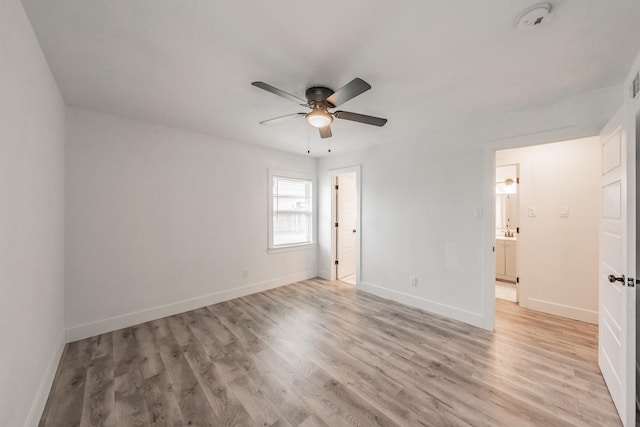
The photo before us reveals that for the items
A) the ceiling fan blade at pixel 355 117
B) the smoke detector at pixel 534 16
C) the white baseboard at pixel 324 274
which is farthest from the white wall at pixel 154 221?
the smoke detector at pixel 534 16

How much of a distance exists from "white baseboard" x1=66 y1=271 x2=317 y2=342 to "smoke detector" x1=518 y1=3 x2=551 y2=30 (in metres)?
4.20

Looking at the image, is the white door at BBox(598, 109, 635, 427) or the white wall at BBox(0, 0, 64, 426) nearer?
the white wall at BBox(0, 0, 64, 426)

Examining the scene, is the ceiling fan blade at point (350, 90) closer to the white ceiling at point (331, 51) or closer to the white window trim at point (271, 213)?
the white ceiling at point (331, 51)

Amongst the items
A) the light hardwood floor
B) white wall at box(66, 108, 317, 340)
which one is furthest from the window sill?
the light hardwood floor

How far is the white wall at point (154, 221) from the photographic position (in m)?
2.67

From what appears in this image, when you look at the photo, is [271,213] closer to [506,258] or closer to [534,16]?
[534,16]

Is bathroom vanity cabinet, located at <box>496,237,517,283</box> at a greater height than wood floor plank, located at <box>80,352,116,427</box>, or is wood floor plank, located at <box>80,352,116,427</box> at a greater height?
bathroom vanity cabinet, located at <box>496,237,517,283</box>

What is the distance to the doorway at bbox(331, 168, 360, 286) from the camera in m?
4.94

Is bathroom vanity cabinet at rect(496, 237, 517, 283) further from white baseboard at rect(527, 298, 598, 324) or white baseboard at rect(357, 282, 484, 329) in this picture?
white baseboard at rect(357, 282, 484, 329)

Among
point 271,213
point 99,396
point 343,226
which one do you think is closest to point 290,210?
point 271,213

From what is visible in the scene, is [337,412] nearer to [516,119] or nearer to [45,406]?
[45,406]

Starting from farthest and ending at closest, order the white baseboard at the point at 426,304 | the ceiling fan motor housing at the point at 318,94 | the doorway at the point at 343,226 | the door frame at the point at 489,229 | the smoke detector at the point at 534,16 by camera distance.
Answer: the doorway at the point at 343,226 → the white baseboard at the point at 426,304 → the door frame at the point at 489,229 → the ceiling fan motor housing at the point at 318,94 → the smoke detector at the point at 534,16

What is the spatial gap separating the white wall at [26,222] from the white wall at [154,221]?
19.4 inches

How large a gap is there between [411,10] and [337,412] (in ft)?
8.31
